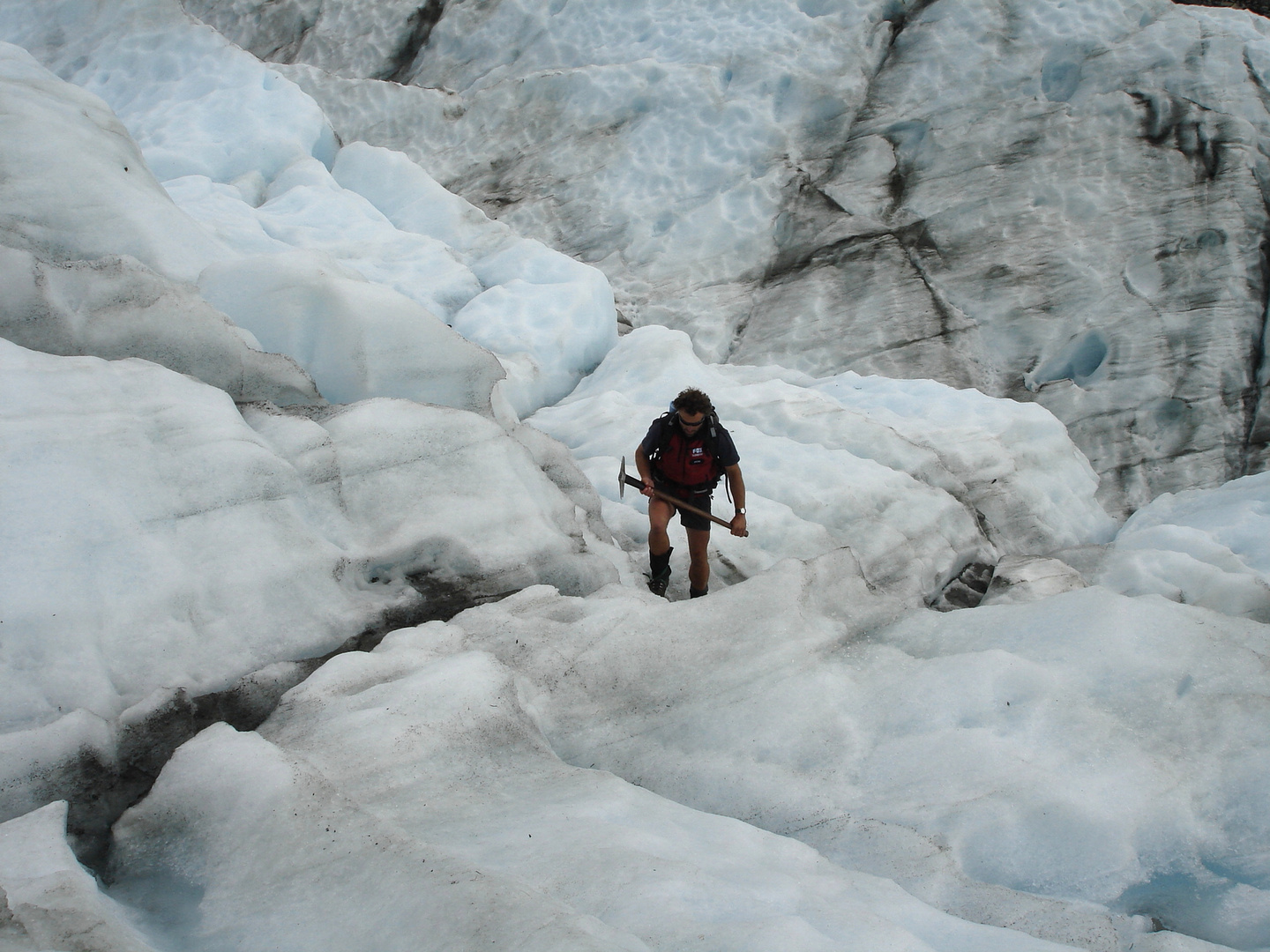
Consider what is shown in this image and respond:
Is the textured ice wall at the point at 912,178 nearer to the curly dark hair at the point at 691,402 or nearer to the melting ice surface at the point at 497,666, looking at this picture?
the melting ice surface at the point at 497,666

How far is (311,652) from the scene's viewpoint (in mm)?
3695

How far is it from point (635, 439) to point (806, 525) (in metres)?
1.41

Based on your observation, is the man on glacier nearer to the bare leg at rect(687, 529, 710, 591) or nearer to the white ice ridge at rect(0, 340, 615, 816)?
the bare leg at rect(687, 529, 710, 591)

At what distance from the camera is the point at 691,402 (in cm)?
459

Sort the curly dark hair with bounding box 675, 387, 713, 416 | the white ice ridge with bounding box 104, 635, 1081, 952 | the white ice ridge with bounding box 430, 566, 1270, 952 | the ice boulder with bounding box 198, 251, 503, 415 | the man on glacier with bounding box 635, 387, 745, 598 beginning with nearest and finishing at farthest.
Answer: the white ice ridge with bounding box 104, 635, 1081, 952, the white ice ridge with bounding box 430, 566, 1270, 952, the curly dark hair with bounding box 675, 387, 713, 416, the man on glacier with bounding box 635, 387, 745, 598, the ice boulder with bounding box 198, 251, 503, 415

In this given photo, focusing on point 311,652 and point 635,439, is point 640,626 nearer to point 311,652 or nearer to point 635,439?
point 311,652

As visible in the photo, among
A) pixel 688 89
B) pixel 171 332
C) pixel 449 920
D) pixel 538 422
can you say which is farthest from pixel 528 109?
pixel 449 920

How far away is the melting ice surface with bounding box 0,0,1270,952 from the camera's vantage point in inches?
92.7

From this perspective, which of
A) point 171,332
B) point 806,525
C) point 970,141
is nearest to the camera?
point 171,332

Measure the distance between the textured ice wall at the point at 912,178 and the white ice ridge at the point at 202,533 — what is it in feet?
16.6

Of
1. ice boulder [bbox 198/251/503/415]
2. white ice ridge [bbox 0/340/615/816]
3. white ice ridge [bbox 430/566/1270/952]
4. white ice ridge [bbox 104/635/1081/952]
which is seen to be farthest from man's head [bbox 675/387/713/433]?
white ice ridge [bbox 104/635/1081/952]

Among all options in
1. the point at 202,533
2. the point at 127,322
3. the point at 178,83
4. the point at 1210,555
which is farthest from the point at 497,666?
the point at 178,83

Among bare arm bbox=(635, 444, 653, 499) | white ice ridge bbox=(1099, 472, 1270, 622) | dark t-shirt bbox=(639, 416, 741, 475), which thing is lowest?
white ice ridge bbox=(1099, 472, 1270, 622)

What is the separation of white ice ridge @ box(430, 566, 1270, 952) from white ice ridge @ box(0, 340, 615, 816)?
21.6 inches
